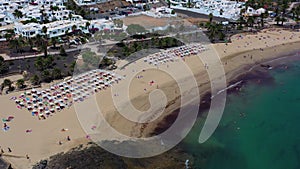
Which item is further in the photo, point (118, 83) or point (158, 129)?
point (118, 83)

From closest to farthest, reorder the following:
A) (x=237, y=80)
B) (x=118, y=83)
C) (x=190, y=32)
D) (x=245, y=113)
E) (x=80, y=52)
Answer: (x=245, y=113), (x=118, y=83), (x=237, y=80), (x=80, y=52), (x=190, y=32)

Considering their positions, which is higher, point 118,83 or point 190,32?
point 190,32

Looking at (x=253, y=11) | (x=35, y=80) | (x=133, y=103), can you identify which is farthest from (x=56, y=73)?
(x=253, y=11)

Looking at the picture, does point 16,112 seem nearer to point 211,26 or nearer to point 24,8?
point 211,26

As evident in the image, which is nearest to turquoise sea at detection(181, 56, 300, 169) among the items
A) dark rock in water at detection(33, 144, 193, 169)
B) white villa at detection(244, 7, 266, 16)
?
dark rock in water at detection(33, 144, 193, 169)

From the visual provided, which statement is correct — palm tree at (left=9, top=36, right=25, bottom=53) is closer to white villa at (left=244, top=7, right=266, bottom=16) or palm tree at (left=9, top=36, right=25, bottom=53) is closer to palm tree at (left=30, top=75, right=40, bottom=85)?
palm tree at (left=30, top=75, right=40, bottom=85)

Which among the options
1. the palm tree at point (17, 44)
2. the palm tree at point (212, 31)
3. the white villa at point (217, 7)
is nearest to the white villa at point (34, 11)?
the palm tree at point (17, 44)

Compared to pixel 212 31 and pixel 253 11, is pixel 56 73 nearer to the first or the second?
pixel 212 31

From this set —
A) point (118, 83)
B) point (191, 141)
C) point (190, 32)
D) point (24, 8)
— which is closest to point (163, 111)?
point (191, 141)
